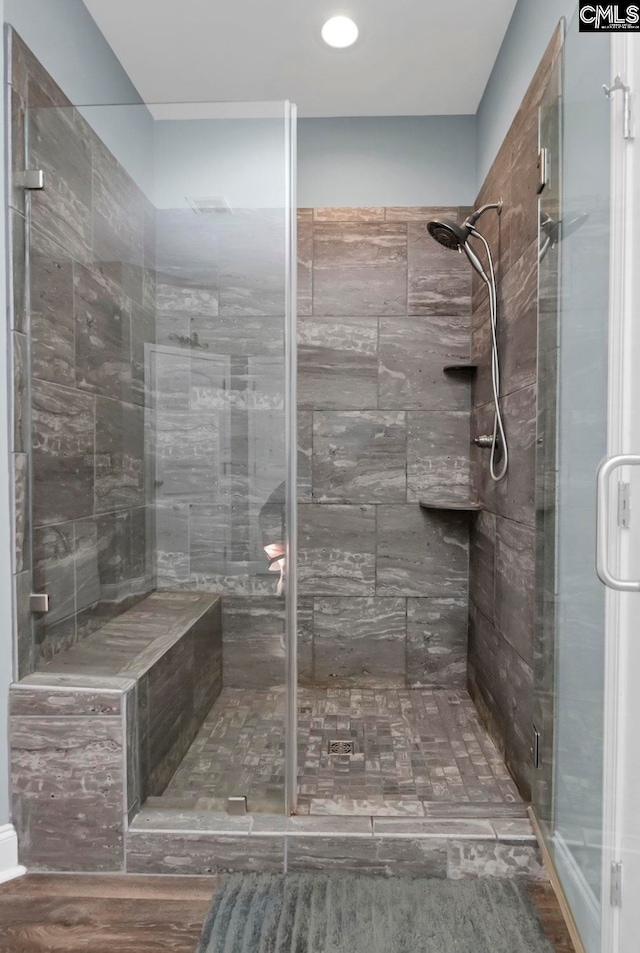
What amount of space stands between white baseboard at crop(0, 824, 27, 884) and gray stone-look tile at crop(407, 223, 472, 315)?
245cm

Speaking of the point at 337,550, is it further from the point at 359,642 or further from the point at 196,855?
the point at 196,855

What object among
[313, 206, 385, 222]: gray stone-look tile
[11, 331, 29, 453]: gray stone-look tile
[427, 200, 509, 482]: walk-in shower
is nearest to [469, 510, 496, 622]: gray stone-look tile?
[427, 200, 509, 482]: walk-in shower

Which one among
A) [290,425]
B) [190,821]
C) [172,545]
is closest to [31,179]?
[290,425]

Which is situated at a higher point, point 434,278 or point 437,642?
point 434,278

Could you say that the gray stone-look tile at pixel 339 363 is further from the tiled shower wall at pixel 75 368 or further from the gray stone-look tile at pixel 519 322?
the tiled shower wall at pixel 75 368

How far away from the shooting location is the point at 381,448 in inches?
117

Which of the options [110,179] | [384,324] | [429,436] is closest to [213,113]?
[110,179]

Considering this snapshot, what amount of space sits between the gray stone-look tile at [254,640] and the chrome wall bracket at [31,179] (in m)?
1.28

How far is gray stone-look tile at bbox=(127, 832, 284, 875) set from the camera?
1732mm

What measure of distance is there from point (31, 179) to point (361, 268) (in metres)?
1.53

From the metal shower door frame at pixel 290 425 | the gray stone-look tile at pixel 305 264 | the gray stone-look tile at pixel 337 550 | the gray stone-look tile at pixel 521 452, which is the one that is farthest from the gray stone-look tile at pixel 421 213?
the gray stone-look tile at pixel 337 550

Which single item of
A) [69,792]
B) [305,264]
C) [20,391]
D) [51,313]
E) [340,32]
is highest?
[340,32]

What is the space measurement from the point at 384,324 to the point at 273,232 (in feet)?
4.11

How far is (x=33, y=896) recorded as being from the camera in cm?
166
